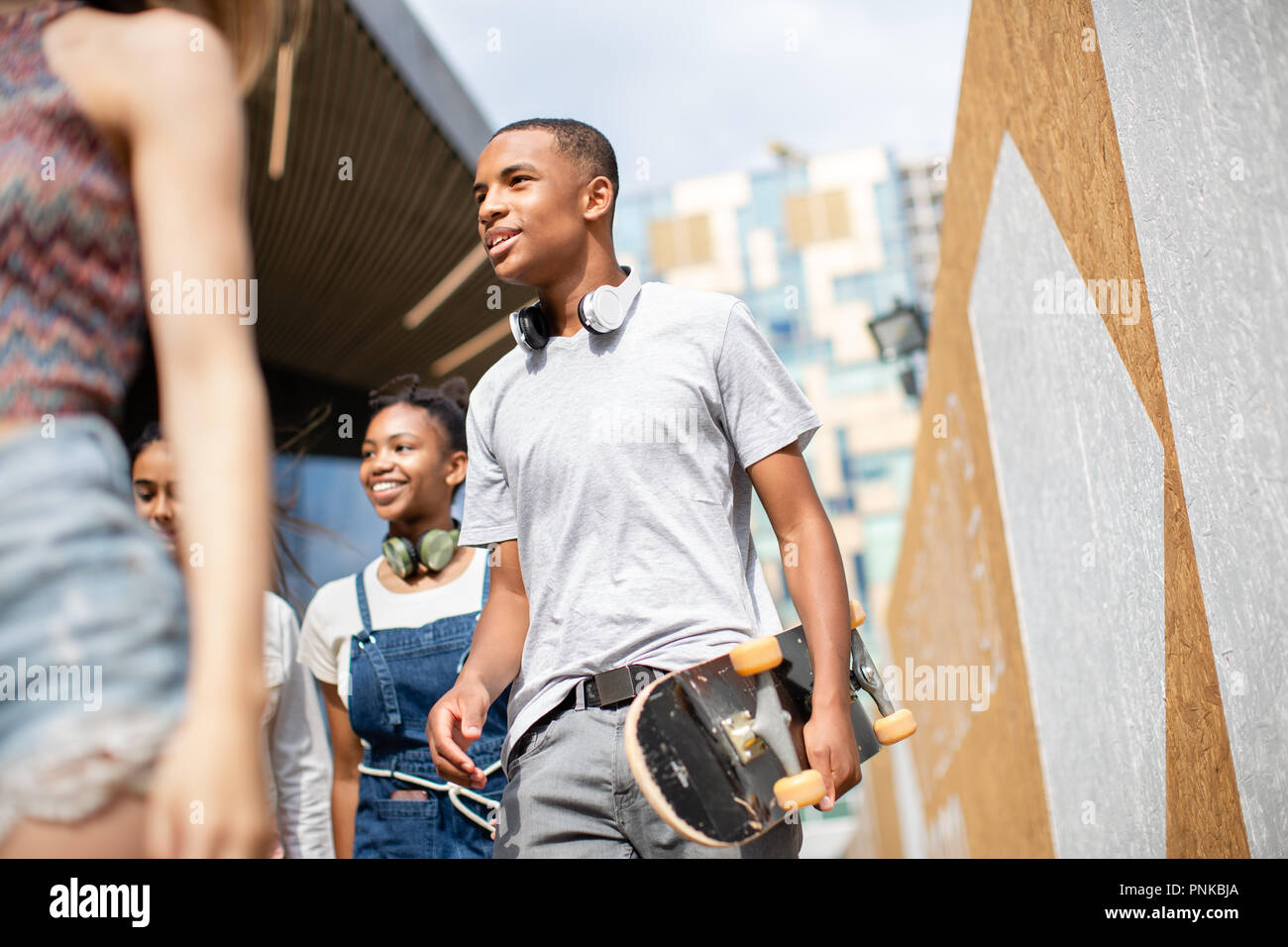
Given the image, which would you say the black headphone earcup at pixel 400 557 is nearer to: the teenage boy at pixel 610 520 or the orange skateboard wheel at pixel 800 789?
the teenage boy at pixel 610 520

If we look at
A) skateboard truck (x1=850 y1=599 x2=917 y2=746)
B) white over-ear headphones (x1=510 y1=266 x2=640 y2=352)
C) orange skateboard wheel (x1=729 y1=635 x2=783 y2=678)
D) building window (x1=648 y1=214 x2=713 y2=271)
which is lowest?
skateboard truck (x1=850 y1=599 x2=917 y2=746)

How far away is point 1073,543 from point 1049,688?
0.75 metres

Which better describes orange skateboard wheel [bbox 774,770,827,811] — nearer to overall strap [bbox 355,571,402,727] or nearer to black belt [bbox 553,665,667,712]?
black belt [bbox 553,665,667,712]

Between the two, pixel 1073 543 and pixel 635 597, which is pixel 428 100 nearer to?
pixel 1073 543

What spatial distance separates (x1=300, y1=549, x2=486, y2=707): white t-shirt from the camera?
274 centimetres

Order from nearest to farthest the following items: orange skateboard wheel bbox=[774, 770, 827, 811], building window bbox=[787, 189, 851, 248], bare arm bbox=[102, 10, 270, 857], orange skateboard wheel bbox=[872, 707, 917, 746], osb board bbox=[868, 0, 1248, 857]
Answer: bare arm bbox=[102, 10, 270, 857] → orange skateboard wheel bbox=[774, 770, 827, 811] → orange skateboard wheel bbox=[872, 707, 917, 746] → osb board bbox=[868, 0, 1248, 857] → building window bbox=[787, 189, 851, 248]

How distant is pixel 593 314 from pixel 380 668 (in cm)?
130

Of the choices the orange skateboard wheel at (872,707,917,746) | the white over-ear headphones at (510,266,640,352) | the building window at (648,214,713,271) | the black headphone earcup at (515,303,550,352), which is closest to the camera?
the orange skateboard wheel at (872,707,917,746)

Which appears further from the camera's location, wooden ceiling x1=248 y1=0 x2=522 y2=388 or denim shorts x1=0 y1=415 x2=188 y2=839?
wooden ceiling x1=248 y1=0 x2=522 y2=388

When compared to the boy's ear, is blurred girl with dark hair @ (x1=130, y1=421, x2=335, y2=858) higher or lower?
lower

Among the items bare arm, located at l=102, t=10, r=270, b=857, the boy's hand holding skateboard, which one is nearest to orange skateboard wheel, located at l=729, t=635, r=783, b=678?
the boy's hand holding skateboard

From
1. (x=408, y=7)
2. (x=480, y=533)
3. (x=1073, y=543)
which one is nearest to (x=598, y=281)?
(x=480, y=533)

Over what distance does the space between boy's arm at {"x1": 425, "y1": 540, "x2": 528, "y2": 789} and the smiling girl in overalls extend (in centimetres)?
75

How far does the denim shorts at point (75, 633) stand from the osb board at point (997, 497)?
175cm
